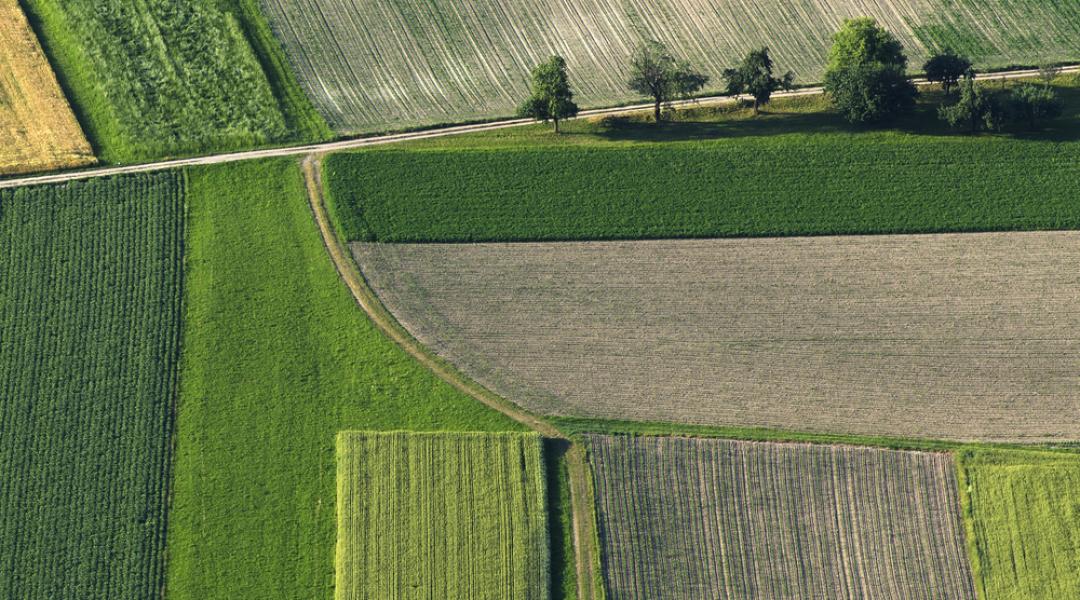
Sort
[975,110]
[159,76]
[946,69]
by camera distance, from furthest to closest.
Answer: [159,76], [946,69], [975,110]

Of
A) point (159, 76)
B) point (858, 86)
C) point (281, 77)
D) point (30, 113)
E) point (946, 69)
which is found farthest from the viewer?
point (281, 77)

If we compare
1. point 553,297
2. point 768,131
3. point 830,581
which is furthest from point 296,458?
point 768,131

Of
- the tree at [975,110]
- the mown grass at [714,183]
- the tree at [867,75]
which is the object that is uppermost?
the tree at [867,75]

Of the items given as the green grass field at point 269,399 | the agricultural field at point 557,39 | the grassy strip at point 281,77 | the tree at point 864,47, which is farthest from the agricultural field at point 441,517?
the tree at point 864,47

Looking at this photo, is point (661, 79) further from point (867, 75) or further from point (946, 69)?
point (946, 69)

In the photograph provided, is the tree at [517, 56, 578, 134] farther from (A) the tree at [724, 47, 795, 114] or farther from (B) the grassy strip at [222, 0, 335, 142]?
(B) the grassy strip at [222, 0, 335, 142]

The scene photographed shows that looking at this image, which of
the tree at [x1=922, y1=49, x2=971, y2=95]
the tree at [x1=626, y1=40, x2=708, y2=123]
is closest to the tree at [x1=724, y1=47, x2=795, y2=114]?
the tree at [x1=626, y1=40, x2=708, y2=123]

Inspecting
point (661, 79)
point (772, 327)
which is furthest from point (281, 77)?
point (772, 327)

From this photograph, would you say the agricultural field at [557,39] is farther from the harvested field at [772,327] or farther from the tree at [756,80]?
the harvested field at [772,327]
